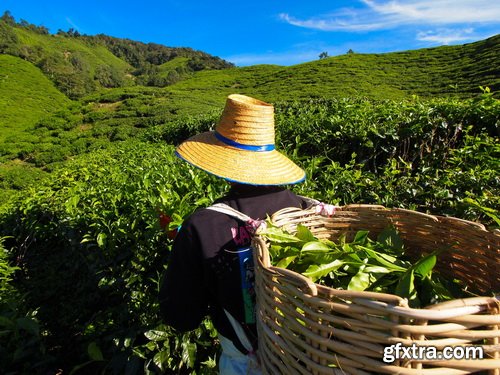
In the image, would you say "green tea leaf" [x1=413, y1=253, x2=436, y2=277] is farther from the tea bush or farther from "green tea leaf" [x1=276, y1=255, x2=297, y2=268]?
the tea bush

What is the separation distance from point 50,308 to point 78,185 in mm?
1510

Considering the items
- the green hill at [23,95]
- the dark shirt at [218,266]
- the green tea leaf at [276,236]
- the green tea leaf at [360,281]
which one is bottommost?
the green hill at [23,95]

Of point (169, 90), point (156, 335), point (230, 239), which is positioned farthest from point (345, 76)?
point (230, 239)

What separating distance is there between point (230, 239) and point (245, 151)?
354 millimetres

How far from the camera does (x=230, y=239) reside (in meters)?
1.30

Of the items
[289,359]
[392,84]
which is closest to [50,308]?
[289,359]

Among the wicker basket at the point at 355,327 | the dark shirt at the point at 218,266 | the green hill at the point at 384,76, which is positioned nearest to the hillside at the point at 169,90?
the green hill at the point at 384,76

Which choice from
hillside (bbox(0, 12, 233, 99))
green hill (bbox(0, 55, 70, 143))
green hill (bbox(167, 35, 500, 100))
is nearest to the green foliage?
green hill (bbox(167, 35, 500, 100))

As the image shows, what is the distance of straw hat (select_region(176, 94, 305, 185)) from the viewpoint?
54.2 inches

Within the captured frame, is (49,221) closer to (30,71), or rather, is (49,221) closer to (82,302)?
(82,302)

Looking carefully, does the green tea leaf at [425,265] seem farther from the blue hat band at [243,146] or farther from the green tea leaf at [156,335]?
the green tea leaf at [156,335]

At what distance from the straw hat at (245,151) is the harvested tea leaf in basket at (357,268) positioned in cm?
31

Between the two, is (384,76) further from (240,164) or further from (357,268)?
(357,268)

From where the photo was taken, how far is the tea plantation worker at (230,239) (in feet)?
4.23
